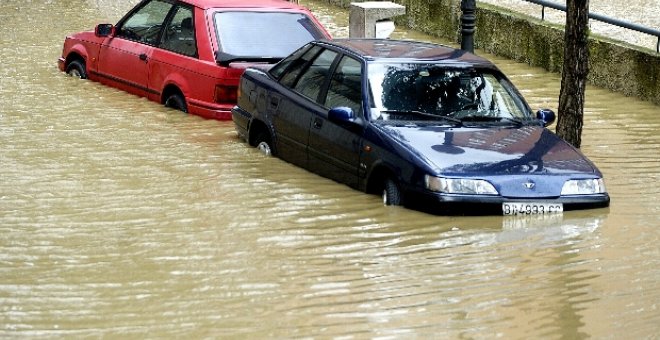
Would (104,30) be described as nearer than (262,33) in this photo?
No

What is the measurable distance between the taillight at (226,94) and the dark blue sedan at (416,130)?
113 cm

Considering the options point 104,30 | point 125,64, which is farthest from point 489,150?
point 104,30

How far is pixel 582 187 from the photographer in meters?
11.3

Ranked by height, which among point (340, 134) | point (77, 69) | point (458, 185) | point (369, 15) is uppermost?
point (369, 15)

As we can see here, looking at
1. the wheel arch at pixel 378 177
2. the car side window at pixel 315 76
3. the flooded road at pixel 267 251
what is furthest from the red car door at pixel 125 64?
the wheel arch at pixel 378 177

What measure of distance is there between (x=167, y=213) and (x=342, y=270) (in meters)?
2.14

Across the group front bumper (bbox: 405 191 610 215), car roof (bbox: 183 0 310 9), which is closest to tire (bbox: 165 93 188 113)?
car roof (bbox: 183 0 310 9)

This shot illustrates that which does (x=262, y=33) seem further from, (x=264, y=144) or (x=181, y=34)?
(x=264, y=144)

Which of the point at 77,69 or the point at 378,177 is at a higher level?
the point at 378,177

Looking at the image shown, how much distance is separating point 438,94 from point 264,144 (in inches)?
81.8

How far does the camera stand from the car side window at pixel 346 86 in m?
12.3

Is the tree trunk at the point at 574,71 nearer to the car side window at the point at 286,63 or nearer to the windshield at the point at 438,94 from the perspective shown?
the windshield at the point at 438,94

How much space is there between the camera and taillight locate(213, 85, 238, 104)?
49.5 feet

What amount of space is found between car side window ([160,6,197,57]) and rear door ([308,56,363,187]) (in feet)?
10.5
